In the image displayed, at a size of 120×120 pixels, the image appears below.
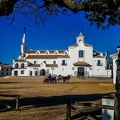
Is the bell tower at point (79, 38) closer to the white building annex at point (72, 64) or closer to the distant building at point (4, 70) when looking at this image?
the white building annex at point (72, 64)

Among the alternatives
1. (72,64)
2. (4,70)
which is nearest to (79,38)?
(72,64)

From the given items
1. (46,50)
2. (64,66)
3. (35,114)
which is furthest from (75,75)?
(35,114)

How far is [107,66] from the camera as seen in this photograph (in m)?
73.3

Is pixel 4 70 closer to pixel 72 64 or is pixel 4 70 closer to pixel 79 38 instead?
pixel 79 38

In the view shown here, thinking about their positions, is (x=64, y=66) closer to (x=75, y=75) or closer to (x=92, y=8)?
(x=75, y=75)

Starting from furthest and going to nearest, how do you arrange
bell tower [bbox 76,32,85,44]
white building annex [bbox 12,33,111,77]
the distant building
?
the distant building, bell tower [bbox 76,32,85,44], white building annex [bbox 12,33,111,77]

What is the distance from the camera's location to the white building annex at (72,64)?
70.4 metres

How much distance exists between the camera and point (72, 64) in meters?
71.5

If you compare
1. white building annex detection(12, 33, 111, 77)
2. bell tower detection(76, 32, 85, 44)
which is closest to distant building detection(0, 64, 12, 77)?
white building annex detection(12, 33, 111, 77)

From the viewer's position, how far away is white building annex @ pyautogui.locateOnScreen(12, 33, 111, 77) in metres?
70.4

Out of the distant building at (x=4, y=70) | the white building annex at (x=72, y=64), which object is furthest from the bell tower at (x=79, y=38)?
the distant building at (x=4, y=70)

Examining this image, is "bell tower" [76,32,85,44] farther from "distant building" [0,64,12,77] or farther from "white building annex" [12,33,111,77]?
"distant building" [0,64,12,77]

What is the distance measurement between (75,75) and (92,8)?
6459cm

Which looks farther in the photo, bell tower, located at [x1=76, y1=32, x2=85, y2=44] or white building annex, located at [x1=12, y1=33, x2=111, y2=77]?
bell tower, located at [x1=76, y1=32, x2=85, y2=44]
